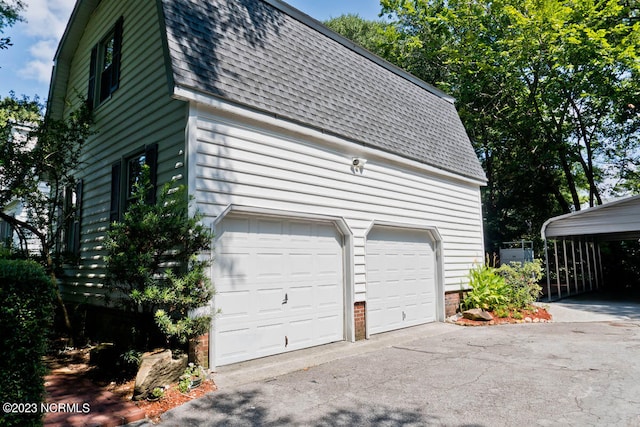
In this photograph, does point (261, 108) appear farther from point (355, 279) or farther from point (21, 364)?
point (21, 364)

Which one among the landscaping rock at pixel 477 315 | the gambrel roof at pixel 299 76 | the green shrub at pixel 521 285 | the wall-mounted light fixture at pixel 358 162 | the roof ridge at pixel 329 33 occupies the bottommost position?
the landscaping rock at pixel 477 315

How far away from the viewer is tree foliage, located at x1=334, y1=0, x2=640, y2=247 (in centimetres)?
1659

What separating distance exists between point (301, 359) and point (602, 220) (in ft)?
38.7

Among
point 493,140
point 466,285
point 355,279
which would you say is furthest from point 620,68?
point 355,279

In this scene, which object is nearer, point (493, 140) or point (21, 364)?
point (21, 364)

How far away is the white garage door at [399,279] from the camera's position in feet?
27.9

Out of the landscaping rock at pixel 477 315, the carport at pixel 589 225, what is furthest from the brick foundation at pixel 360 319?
Result: the carport at pixel 589 225

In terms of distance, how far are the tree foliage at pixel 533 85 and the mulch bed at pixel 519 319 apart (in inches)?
Answer: 423

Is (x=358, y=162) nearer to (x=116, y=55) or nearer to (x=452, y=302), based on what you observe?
(x=452, y=302)

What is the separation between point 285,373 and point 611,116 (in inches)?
825

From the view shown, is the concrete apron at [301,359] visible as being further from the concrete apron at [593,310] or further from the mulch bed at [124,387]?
the concrete apron at [593,310]

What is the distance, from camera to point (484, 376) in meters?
5.49

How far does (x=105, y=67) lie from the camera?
8883 millimetres

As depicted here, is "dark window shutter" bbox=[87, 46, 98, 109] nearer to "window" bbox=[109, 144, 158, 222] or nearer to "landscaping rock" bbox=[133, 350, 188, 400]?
"window" bbox=[109, 144, 158, 222]
